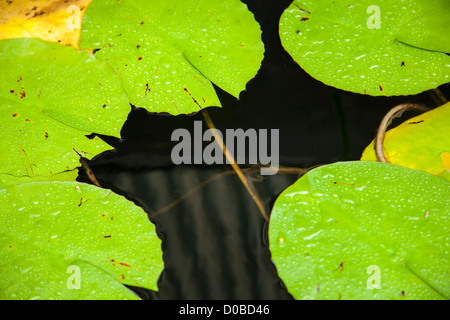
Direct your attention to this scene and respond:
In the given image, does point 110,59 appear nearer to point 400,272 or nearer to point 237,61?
point 237,61

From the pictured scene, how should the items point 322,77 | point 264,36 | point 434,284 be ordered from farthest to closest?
1. point 264,36
2. point 322,77
3. point 434,284

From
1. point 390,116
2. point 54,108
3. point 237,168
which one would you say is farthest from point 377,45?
point 54,108

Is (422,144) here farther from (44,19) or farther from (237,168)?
(44,19)

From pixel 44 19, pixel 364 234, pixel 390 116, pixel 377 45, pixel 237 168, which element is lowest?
pixel 364 234

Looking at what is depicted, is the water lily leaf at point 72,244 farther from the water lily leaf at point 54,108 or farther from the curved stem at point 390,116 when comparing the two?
the curved stem at point 390,116

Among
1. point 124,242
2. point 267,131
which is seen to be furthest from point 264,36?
point 124,242

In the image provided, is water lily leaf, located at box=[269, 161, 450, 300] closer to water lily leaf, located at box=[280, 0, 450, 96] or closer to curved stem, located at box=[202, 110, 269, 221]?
curved stem, located at box=[202, 110, 269, 221]
